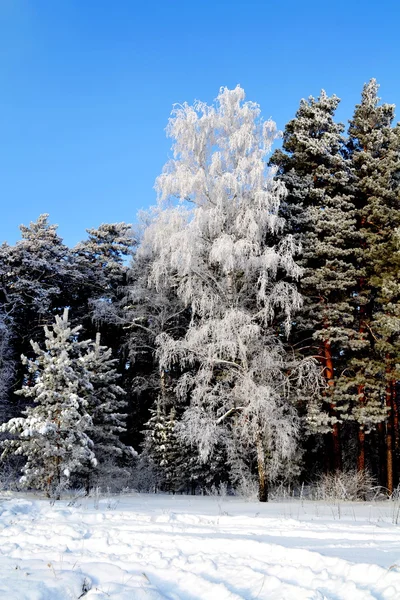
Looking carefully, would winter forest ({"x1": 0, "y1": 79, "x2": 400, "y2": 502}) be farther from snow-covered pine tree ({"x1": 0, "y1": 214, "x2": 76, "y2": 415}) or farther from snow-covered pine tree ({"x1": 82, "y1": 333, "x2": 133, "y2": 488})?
snow-covered pine tree ({"x1": 0, "y1": 214, "x2": 76, "y2": 415})

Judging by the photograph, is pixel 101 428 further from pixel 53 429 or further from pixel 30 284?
pixel 30 284

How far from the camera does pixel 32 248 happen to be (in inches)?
993

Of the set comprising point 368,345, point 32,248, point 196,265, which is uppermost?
point 32,248

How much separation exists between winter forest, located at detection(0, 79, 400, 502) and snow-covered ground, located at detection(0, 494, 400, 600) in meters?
7.74

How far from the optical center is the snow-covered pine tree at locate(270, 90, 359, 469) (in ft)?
57.4

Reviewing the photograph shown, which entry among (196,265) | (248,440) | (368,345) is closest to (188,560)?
(248,440)

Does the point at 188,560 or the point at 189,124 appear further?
the point at 189,124

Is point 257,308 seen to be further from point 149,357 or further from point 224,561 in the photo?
point 224,561

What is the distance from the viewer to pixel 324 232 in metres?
18.9

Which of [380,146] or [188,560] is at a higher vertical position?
[380,146]

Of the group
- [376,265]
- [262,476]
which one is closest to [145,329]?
[262,476]

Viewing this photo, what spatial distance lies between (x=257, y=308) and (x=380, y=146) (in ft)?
30.0

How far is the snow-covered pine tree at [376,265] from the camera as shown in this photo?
1638 cm

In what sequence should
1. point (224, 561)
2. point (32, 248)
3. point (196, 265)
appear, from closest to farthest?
point (224, 561) → point (196, 265) → point (32, 248)
